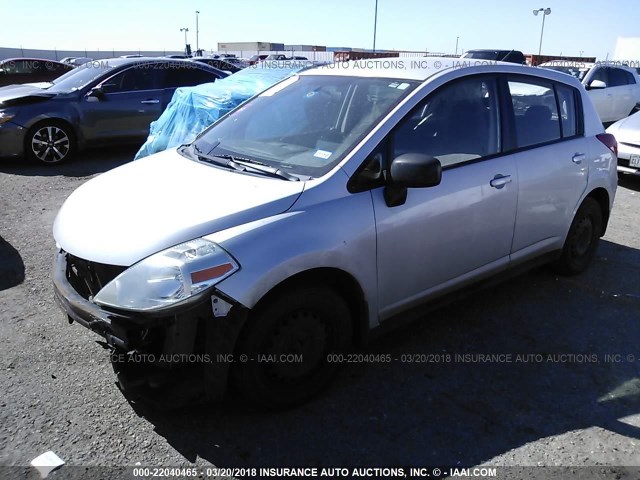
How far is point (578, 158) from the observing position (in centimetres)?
429

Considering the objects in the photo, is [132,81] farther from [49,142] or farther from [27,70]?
[27,70]

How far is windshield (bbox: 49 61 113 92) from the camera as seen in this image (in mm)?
9062

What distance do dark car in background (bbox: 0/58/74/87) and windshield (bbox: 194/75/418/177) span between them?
18.0 meters

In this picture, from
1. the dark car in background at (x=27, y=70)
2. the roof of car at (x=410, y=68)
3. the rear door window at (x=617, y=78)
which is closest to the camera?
the roof of car at (x=410, y=68)

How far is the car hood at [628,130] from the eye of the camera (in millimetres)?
8156

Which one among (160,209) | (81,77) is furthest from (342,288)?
(81,77)

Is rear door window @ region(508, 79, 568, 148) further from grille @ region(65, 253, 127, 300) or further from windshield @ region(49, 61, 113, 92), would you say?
windshield @ region(49, 61, 113, 92)

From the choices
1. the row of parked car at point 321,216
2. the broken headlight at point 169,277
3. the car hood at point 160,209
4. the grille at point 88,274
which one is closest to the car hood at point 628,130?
the row of parked car at point 321,216

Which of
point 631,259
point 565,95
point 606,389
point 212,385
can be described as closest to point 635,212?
point 631,259

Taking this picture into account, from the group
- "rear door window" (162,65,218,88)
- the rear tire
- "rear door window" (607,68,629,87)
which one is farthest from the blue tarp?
"rear door window" (607,68,629,87)

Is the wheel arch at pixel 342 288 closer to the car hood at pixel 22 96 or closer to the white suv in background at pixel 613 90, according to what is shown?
the car hood at pixel 22 96

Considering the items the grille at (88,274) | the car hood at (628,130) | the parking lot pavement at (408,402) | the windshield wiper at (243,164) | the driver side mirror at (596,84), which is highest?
the driver side mirror at (596,84)

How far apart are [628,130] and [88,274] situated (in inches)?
327

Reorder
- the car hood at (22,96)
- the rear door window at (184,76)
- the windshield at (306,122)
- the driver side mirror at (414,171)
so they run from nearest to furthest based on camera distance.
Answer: the driver side mirror at (414,171)
the windshield at (306,122)
the car hood at (22,96)
the rear door window at (184,76)
